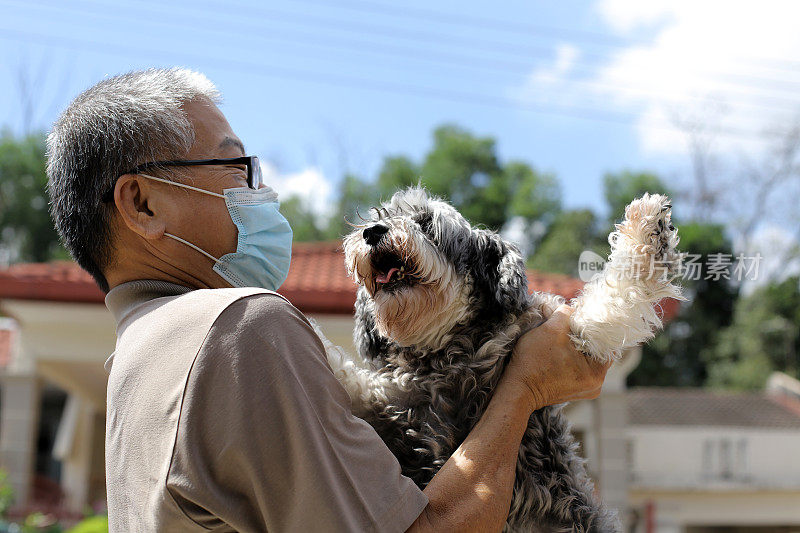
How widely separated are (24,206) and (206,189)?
33.7 meters

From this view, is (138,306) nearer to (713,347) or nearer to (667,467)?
(667,467)

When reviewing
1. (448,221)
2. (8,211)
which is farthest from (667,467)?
(8,211)

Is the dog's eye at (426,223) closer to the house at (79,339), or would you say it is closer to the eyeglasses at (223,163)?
the eyeglasses at (223,163)

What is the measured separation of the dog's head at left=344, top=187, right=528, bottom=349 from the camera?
244 centimetres

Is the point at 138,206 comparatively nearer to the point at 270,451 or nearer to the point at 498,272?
the point at 270,451

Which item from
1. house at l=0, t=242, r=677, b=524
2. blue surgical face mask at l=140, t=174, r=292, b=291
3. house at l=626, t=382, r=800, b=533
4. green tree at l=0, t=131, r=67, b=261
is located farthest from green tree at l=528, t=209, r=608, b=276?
blue surgical face mask at l=140, t=174, r=292, b=291

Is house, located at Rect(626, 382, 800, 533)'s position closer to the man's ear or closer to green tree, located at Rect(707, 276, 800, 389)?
green tree, located at Rect(707, 276, 800, 389)

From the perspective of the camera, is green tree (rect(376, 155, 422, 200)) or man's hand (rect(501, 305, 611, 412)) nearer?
man's hand (rect(501, 305, 611, 412))

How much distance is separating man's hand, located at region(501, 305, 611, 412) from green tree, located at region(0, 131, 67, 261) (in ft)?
108

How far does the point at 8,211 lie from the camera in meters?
32.2

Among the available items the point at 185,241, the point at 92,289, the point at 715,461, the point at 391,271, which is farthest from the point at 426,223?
the point at 715,461

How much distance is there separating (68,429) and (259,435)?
46.5ft

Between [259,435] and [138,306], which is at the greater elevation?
[138,306]

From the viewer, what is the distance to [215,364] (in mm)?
1550
